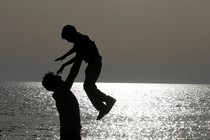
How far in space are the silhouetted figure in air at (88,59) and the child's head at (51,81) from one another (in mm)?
400

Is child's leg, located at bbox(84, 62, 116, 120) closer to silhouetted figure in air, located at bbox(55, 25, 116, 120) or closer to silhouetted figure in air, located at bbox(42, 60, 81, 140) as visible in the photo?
silhouetted figure in air, located at bbox(55, 25, 116, 120)

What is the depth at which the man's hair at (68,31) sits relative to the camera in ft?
22.3

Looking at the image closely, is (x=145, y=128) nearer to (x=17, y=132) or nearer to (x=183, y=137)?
(x=183, y=137)

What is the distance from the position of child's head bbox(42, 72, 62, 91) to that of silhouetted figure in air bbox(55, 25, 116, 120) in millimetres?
400

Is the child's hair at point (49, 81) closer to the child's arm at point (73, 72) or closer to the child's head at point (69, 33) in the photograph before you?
the child's arm at point (73, 72)

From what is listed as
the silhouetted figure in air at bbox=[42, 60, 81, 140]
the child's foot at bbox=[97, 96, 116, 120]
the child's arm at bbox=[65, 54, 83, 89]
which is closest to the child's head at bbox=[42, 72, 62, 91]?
the silhouetted figure in air at bbox=[42, 60, 81, 140]

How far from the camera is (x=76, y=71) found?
22.8 feet

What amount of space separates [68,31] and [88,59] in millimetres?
737

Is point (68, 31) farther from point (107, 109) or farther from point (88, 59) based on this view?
point (107, 109)

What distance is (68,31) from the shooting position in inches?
270

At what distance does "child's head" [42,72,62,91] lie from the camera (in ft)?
21.8

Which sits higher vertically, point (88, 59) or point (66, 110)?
point (88, 59)

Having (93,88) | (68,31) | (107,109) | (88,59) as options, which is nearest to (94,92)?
(93,88)

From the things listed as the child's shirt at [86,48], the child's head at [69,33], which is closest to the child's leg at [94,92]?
the child's shirt at [86,48]
